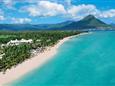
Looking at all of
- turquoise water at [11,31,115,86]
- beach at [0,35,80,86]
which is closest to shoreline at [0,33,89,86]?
beach at [0,35,80,86]

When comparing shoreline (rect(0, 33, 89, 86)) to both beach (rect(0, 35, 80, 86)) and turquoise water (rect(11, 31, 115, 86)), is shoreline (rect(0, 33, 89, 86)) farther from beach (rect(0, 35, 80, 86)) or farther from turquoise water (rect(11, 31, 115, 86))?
turquoise water (rect(11, 31, 115, 86))

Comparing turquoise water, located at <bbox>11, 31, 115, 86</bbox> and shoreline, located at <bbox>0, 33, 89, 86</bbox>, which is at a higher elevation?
shoreline, located at <bbox>0, 33, 89, 86</bbox>

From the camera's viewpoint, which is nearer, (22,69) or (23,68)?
(22,69)

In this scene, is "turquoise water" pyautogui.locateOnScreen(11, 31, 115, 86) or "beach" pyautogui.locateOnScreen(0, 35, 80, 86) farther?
"beach" pyautogui.locateOnScreen(0, 35, 80, 86)

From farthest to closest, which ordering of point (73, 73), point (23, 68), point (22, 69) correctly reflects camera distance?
point (23, 68)
point (22, 69)
point (73, 73)

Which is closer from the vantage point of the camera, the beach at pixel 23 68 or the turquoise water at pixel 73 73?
the turquoise water at pixel 73 73

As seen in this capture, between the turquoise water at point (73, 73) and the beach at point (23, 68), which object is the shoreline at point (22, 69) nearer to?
the beach at point (23, 68)

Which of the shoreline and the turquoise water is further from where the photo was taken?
the shoreline

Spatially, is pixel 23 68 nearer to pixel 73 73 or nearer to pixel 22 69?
pixel 22 69

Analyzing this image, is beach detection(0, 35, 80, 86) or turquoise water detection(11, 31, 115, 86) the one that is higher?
beach detection(0, 35, 80, 86)

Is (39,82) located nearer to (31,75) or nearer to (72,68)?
→ (31,75)

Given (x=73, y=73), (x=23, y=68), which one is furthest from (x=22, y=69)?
(x=73, y=73)

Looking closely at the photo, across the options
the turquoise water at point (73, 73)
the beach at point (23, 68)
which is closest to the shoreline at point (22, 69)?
the beach at point (23, 68)
